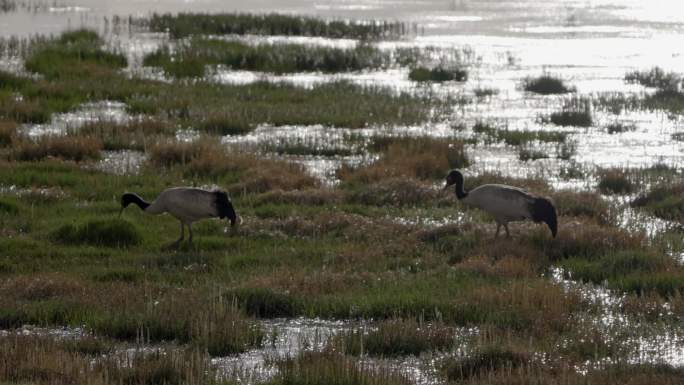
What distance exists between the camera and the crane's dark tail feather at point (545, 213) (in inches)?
507

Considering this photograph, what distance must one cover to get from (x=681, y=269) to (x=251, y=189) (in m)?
6.17

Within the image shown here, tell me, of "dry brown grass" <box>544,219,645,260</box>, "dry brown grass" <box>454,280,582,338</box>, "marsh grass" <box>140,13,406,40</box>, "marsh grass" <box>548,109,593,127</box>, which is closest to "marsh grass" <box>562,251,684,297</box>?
"dry brown grass" <box>544,219,645,260</box>

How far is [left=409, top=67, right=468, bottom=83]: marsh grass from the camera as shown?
27.2m

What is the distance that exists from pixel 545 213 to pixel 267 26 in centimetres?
2368

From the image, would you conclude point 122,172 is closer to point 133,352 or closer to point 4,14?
point 133,352

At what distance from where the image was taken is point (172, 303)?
411 inches

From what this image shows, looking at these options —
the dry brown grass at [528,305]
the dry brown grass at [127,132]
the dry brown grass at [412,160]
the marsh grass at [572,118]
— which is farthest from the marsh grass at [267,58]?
the dry brown grass at [528,305]

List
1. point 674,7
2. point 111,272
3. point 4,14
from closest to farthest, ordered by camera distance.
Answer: point 111,272, point 4,14, point 674,7

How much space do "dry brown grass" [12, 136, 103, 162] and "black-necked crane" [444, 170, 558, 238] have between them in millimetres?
6750

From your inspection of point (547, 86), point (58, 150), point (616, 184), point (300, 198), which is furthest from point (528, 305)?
point (547, 86)

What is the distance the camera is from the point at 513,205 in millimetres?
13062

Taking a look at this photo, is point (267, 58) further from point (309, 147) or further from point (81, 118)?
point (309, 147)

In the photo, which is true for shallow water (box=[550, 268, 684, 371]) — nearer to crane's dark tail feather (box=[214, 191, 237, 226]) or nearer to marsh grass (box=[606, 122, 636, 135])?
crane's dark tail feather (box=[214, 191, 237, 226])

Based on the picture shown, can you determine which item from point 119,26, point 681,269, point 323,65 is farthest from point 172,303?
point 119,26
